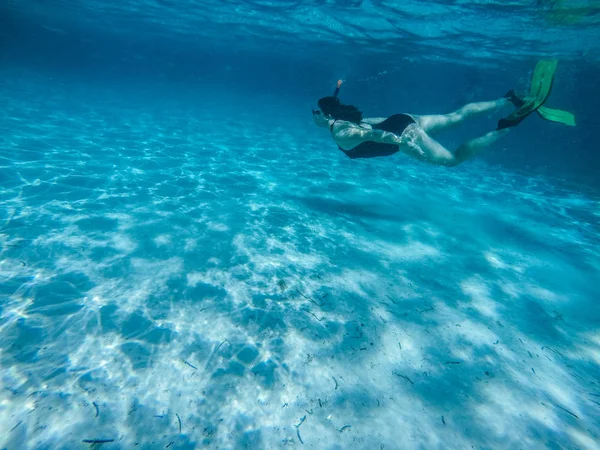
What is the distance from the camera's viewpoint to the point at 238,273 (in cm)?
605

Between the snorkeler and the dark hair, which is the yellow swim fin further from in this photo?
the dark hair

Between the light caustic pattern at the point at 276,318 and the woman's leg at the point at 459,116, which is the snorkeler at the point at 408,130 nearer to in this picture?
the woman's leg at the point at 459,116

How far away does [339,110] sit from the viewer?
258 inches

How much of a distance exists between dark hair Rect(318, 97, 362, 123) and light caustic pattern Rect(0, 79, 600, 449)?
306 cm

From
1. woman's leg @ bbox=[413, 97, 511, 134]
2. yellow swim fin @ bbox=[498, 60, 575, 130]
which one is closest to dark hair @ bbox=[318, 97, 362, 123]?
woman's leg @ bbox=[413, 97, 511, 134]

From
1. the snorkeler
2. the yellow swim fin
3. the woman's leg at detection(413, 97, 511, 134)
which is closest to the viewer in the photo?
the snorkeler

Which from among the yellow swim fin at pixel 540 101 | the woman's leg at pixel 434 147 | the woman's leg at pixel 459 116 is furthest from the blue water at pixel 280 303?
the yellow swim fin at pixel 540 101

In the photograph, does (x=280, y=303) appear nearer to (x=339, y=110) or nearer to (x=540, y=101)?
(x=339, y=110)

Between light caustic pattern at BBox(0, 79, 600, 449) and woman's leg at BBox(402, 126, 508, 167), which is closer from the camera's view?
light caustic pattern at BBox(0, 79, 600, 449)

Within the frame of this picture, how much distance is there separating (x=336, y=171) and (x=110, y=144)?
36.3ft

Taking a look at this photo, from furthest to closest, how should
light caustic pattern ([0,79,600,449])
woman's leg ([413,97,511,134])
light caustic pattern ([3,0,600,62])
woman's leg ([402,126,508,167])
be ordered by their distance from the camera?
light caustic pattern ([3,0,600,62]) → woman's leg ([413,97,511,134]) → woman's leg ([402,126,508,167]) → light caustic pattern ([0,79,600,449])

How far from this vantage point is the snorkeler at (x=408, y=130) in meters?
6.39

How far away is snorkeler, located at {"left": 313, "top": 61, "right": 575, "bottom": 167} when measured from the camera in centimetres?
639

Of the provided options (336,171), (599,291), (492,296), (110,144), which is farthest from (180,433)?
(110,144)
